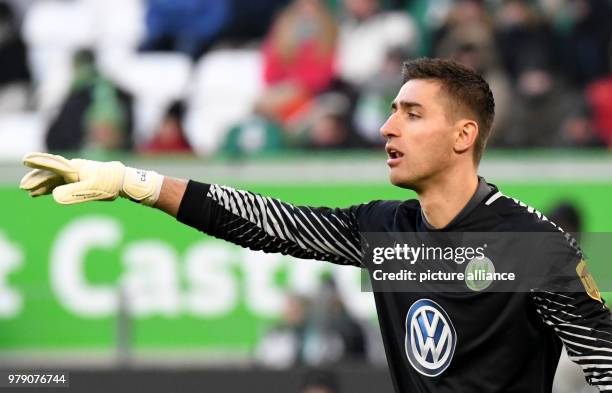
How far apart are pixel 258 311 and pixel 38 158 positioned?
5255 millimetres

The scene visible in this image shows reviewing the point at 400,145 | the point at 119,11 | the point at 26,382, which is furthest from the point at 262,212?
the point at 119,11

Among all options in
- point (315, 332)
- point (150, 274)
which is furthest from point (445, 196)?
point (150, 274)

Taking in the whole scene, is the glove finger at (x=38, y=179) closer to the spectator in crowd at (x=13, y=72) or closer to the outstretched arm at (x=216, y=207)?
the outstretched arm at (x=216, y=207)

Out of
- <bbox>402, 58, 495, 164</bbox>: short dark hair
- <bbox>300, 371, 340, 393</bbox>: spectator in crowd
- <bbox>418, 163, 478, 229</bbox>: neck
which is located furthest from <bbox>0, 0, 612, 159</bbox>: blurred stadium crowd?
<bbox>418, 163, 478, 229</bbox>: neck

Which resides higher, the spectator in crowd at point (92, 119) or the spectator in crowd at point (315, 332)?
the spectator in crowd at point (92, 119)

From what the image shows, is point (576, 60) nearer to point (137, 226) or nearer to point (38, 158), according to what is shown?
point (137, 226)

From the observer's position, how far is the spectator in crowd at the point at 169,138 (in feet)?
37.3

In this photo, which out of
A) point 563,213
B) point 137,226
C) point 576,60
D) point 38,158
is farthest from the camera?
point 576,60

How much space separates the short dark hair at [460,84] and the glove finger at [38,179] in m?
1.33

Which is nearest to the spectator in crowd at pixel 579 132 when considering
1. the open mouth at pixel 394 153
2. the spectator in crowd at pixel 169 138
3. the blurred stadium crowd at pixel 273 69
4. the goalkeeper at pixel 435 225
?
the blurred stadium crowd at pixel 273 69

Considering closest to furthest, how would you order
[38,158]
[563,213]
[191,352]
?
1. [38,158]
2. [563,213]
3. [191,352]

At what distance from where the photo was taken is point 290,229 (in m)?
4.57

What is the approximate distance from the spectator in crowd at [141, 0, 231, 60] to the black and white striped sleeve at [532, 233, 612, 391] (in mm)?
8301

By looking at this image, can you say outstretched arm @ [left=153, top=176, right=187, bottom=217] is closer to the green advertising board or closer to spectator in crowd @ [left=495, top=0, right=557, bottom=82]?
the green advertising board
